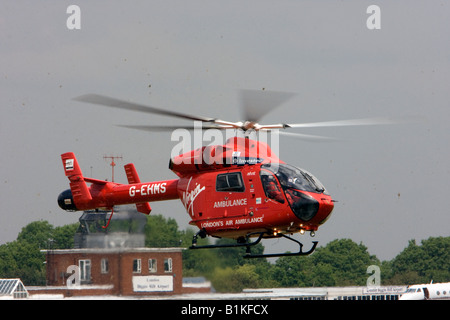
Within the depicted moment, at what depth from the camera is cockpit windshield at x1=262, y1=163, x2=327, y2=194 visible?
27.6 meters

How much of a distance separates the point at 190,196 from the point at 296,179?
3.92 m

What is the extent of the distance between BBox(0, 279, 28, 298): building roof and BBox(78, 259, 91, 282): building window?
7.78 metres

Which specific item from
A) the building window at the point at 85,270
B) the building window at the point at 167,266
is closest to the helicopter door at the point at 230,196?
the building window at the point at 167,266

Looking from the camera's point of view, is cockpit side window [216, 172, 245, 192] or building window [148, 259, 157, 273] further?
building window [148, 259, 157, 273]

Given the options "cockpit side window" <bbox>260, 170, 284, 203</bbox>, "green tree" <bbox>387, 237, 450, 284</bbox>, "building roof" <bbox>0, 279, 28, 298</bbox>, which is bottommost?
"green tree" <bbox>387, 237, 450, 284</bbox>

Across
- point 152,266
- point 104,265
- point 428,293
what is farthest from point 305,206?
point 428,293

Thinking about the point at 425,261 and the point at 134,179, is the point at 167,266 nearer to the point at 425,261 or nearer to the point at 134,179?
the point at 134,179

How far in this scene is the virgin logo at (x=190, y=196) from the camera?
29.5 m

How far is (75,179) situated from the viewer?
33406mm

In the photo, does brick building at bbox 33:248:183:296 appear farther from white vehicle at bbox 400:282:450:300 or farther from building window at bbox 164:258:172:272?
white vehicle at bbox 400:282:450:300

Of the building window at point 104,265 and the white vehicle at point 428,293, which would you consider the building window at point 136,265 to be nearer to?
the building window at point 104,265

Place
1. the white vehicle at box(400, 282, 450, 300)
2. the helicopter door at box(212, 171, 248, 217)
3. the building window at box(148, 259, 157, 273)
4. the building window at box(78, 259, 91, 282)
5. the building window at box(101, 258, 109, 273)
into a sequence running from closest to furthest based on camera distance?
the helicopter door at box(212, 171, 248, 217), the building window at box(101, 258, 109, 273), the building window at box(148, 259, 157, 273), the building window at box(78, 259, 91, 282), the white vehicle at box(400, 282, 450, 300)

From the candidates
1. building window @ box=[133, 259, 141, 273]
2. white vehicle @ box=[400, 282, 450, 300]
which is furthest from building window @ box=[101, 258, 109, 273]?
white vehicle @ box=[400, 282, 450, 300]
